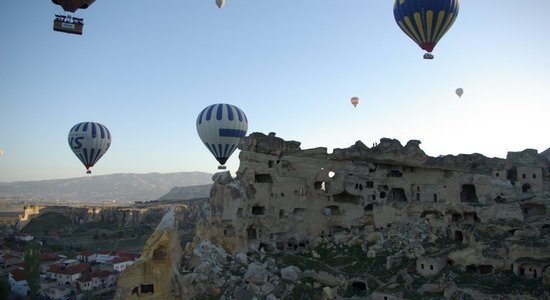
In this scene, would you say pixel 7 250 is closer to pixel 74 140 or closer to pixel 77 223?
pixel 77 223

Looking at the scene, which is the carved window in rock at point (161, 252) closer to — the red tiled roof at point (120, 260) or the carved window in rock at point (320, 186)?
the carved window in rock at point (320, 186)

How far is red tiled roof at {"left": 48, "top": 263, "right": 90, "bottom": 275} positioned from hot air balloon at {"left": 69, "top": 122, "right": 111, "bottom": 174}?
11426 millimetres

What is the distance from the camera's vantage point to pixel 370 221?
3183 cm

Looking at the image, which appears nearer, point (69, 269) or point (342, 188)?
point (342, 188)

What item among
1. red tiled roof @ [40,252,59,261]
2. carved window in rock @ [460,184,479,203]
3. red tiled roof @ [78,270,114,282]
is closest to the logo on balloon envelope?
carved window in rock @ [460,184,479,203]

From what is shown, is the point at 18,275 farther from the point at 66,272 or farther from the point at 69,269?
the point at 69,269

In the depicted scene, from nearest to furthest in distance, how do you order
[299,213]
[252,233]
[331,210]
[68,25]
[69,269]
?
→ [68,25], [252,233], [299,213], [331,210], [69,269]

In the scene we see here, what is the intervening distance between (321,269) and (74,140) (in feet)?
81.5

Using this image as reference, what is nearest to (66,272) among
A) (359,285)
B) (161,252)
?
(161,252)

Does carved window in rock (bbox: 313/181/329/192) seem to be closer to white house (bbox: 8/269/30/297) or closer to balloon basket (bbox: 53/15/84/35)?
balloon basket (bbox: 53/15/84/35)

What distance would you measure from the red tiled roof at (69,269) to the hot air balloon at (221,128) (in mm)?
21361

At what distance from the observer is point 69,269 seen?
47000 millimetres

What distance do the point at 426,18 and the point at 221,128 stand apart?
15371mm

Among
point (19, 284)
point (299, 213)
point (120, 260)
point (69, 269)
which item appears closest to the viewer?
point (299, 213)
